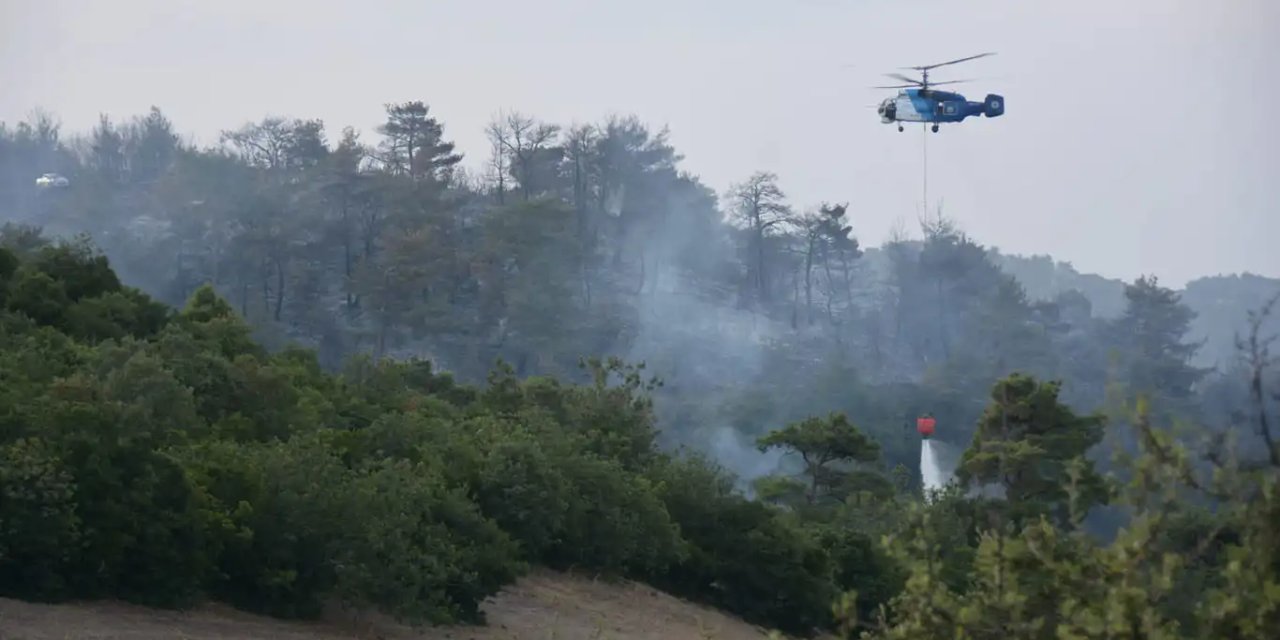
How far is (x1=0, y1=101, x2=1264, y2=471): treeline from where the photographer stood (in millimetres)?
67000

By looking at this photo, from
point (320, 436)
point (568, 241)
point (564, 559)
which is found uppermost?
point (568, 241)

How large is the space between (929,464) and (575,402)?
1219 inches

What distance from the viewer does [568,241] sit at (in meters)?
70.6

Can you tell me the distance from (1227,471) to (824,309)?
3044 inches

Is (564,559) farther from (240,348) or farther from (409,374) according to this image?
(409,374)

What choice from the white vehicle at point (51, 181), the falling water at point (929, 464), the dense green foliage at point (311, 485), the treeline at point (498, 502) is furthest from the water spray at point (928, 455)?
the white vehicle at point (51, 181)

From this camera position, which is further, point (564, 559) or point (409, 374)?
point (409, 374)

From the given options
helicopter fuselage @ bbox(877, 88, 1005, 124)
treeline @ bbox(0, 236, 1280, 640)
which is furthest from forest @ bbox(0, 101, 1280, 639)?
helicopter fuselage @ bbox(877, 88, 1005, 124)

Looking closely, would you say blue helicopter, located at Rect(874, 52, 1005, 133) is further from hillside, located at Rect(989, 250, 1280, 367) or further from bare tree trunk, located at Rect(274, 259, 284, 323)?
bare tree trunk, located at Rect(274, 259, 284, 323)

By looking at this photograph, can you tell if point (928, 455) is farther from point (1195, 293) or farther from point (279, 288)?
point (1195, 293)

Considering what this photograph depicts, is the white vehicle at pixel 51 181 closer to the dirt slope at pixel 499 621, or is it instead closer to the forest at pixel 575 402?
the forest at pixel 575 402

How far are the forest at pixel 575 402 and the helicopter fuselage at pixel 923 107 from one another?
5992mm

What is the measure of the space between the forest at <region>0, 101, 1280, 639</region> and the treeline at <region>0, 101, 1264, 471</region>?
188 millimetres

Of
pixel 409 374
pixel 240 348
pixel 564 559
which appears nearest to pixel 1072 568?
pixel 564 559
